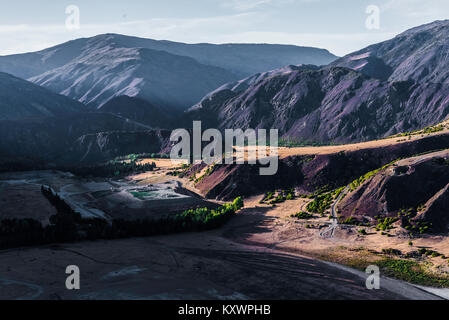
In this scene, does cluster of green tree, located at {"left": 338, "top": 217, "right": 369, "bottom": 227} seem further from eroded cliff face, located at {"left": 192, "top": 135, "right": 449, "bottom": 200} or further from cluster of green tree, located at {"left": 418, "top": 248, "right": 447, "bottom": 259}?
eroded cliff face, located at {"left": 192, "top": 135, "right": 449, "bottom": 200}

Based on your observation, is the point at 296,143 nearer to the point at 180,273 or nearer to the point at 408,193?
the point at 408,193

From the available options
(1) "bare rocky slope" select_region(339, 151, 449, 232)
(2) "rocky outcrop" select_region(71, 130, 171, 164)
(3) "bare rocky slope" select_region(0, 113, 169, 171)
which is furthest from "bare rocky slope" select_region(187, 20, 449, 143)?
(1) "bare rocky slope" select_region(339, 151, 449, 232)

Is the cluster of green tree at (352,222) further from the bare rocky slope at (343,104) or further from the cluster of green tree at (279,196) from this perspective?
the bare rocky slope at (343,104)

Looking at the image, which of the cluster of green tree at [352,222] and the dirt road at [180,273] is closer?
the dirt road at [180,273]

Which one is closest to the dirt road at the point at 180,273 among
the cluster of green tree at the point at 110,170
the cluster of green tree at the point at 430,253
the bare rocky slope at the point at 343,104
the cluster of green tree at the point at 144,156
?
the cluster of green tree at the point at 430,253

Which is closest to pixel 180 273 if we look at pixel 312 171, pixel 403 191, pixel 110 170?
pixel 403 191
